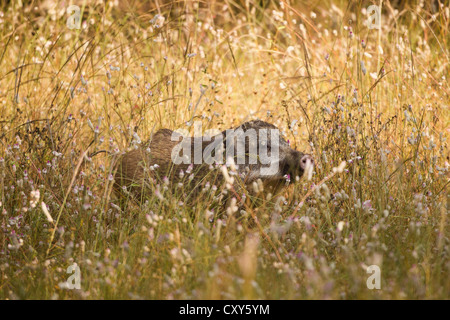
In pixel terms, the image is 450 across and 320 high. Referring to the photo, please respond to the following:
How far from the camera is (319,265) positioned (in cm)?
295

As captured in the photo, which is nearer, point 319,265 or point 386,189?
point 319,265

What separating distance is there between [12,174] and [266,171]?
190 centimetres

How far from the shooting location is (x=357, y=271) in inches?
109

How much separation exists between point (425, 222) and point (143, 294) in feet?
5.63

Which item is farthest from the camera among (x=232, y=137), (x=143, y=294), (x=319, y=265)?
(x=232, y=137)

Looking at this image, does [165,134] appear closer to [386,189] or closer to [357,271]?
[386,189]
